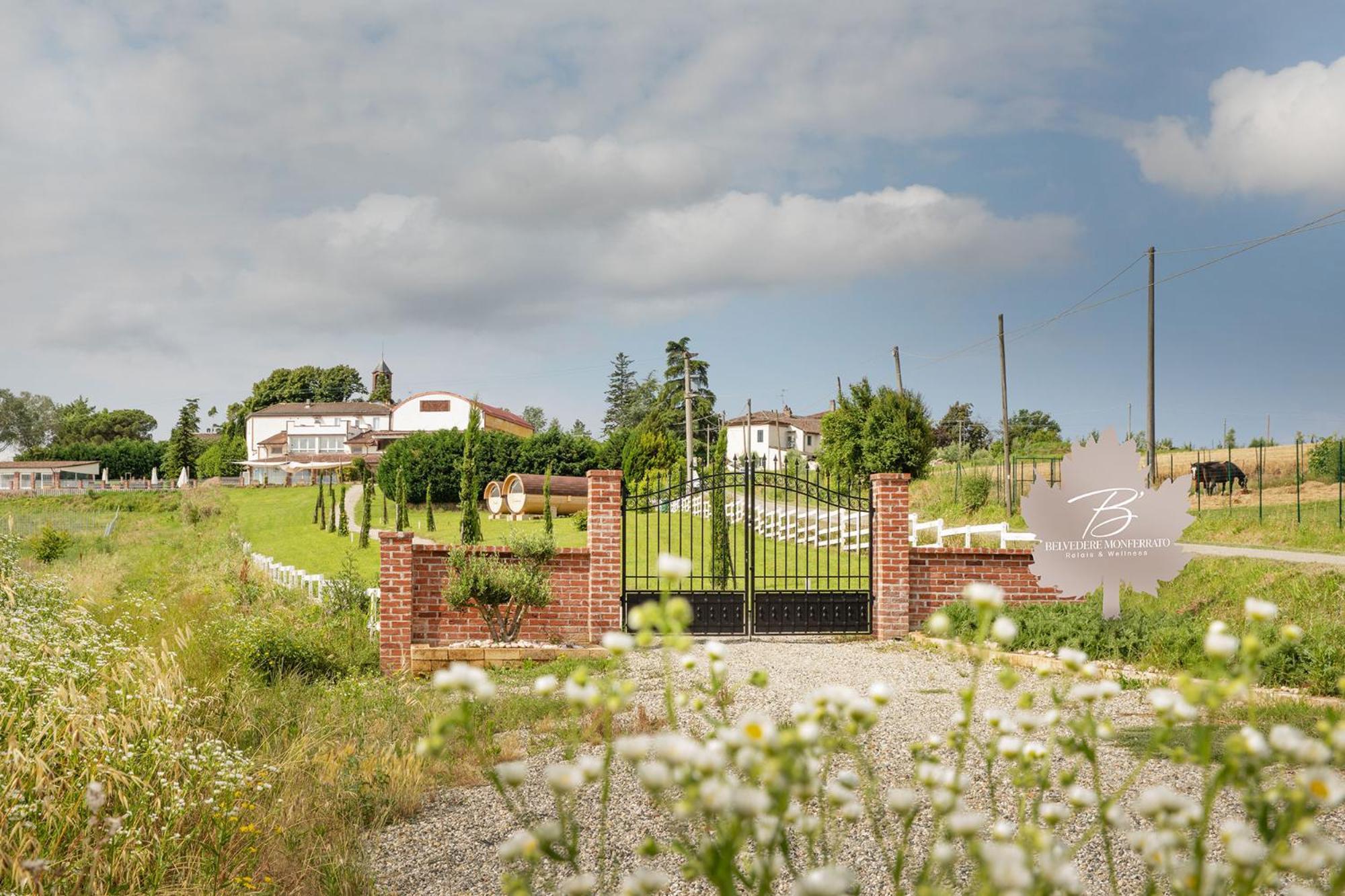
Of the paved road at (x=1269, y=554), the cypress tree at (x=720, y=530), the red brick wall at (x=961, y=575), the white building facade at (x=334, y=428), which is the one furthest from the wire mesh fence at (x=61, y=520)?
the paved road at (x=1269, y=554)

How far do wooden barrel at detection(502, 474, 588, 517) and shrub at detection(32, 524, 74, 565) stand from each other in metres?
13.0

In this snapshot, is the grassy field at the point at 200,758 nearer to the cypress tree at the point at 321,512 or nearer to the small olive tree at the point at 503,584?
the small olive tree at the point at 503,584

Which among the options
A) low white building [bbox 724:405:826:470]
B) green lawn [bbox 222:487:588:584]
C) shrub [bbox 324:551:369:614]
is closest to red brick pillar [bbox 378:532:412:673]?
shrub [bbox 324:551:369:614]

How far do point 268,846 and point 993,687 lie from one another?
674 cm

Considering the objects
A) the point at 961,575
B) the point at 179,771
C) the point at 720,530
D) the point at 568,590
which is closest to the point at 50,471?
the point at 720,530

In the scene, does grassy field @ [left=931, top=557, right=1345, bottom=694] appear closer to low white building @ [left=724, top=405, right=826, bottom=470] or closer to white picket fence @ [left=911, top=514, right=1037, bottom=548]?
white picket fence @ [left=911, top=514, right=1037, bottom=548]

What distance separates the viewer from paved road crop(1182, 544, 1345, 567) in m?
13.6

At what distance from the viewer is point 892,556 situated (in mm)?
12062

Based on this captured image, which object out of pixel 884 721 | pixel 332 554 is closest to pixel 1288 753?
pixel 884 721

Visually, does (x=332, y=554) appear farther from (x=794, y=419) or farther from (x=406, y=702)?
(x=794, y=419)

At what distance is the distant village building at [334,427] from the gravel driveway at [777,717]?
50.6 m

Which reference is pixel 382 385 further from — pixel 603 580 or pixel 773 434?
pixel 603 580

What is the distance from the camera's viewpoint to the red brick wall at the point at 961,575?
1220cm

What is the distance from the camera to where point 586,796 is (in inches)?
218
